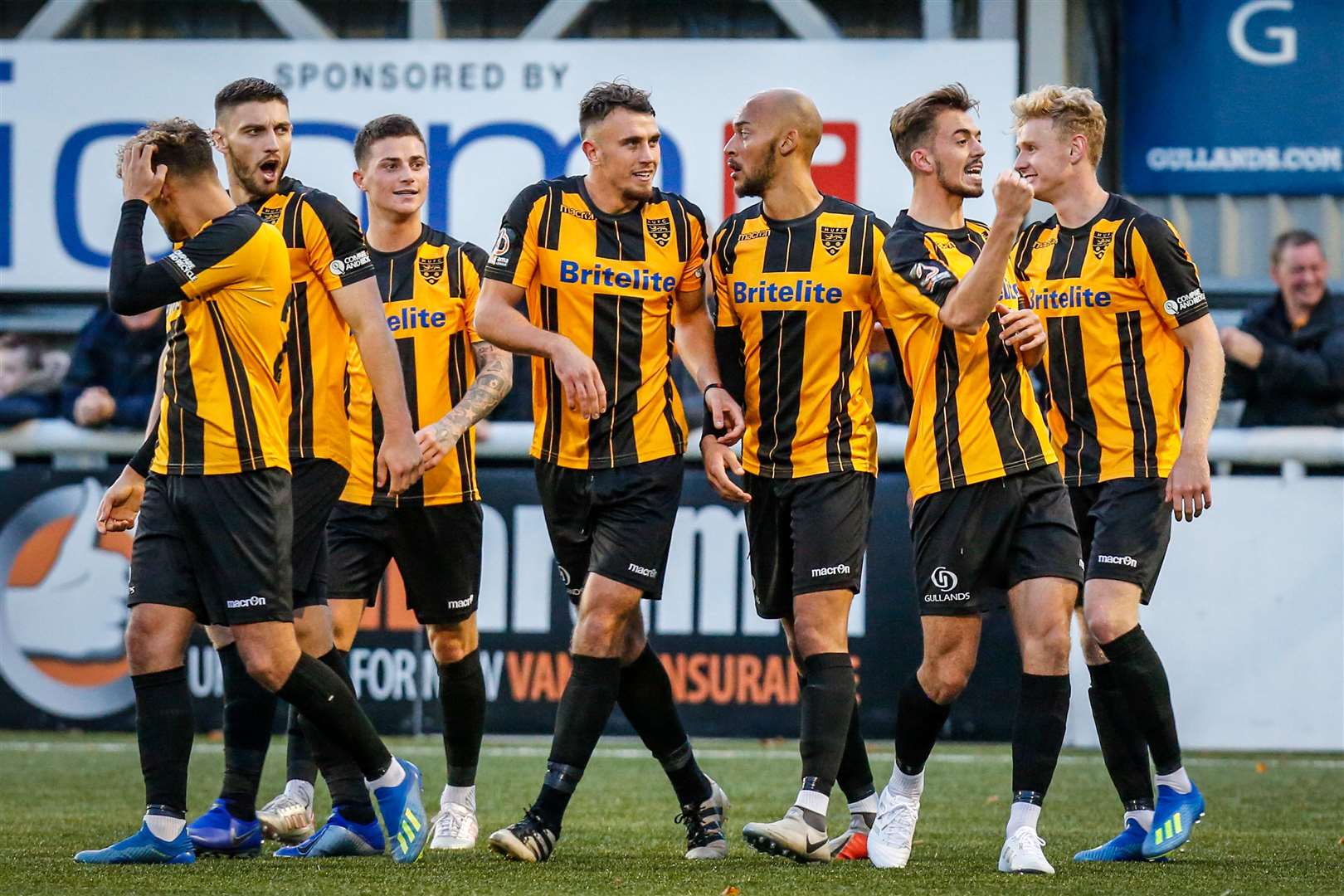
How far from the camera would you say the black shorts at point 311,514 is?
5.89 meters

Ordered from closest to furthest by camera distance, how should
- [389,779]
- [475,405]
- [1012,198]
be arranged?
1. [1012,198]
2. [389,779]
3. [475,405]

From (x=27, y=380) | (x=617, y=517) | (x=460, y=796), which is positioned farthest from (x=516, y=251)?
(x=27, y=380)

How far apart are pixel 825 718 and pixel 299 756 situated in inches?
77.4

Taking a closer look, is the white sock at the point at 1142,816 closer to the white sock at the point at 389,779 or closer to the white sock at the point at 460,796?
the white sock at the point at 460,796

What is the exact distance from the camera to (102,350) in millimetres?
10578

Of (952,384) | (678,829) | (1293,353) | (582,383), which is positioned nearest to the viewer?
(582,383)

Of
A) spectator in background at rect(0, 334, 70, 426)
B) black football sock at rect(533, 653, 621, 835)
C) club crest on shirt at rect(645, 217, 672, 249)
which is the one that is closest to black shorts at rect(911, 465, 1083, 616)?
black football sock at rect(533, 653, 621, 835)

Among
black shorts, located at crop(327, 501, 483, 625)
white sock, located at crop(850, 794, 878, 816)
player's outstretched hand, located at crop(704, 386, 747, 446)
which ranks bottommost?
white sock, located at crop(850, 794, 878, 816)

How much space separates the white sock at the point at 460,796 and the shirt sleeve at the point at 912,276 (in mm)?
2056

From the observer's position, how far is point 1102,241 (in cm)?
594

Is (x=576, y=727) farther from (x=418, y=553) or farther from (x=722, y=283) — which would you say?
(x=722, y=283)

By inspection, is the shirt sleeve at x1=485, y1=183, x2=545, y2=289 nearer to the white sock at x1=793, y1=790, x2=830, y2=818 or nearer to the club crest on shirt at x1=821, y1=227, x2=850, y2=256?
the club crest on shirt at x1=821, y1=227, x2=850, y2=256

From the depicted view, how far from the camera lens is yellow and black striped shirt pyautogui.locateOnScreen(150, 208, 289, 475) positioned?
5246 mm

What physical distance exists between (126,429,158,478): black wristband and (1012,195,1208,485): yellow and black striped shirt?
2683 millimetres
